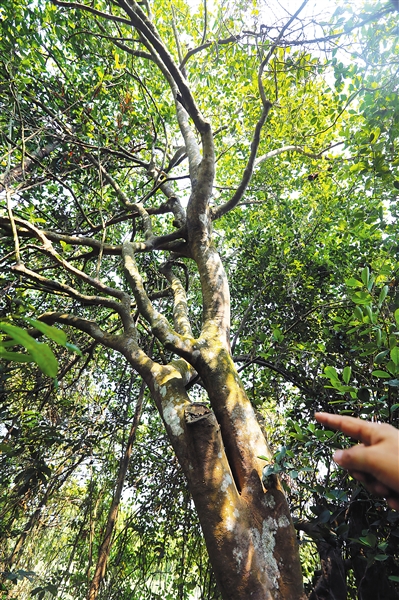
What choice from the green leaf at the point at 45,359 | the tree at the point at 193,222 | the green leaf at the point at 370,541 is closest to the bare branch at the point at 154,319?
the tree at the point at 193,222

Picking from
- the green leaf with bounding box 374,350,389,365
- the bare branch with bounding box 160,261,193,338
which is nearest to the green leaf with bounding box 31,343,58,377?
the green leaf with bounding box 374,350,389,365

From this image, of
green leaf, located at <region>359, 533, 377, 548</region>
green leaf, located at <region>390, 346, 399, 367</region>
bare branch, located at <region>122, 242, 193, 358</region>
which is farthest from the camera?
bare branch, located at <region>122, 242, 193, 358</region>

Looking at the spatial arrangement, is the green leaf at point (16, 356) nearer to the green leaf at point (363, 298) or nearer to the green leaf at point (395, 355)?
the green leaf at point (395, 355)

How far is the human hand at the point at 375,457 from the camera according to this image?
64 cm

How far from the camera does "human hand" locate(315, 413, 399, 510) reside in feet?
2.11

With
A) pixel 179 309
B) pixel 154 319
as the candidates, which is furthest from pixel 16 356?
pixel 179 309

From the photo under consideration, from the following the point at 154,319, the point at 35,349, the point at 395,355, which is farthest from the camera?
the point at 154,319

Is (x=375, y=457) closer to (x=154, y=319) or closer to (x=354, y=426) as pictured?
(x=354, y=426)

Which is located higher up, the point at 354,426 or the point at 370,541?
the point at 354,426

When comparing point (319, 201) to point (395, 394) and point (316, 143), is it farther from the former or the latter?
point (395, 394)

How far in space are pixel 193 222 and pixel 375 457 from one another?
2.94 meters

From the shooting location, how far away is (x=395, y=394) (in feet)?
8.13

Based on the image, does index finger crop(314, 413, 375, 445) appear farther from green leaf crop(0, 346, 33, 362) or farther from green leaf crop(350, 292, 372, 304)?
green leaf crop(350, 292, 372, 304)

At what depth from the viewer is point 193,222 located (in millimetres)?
3363
